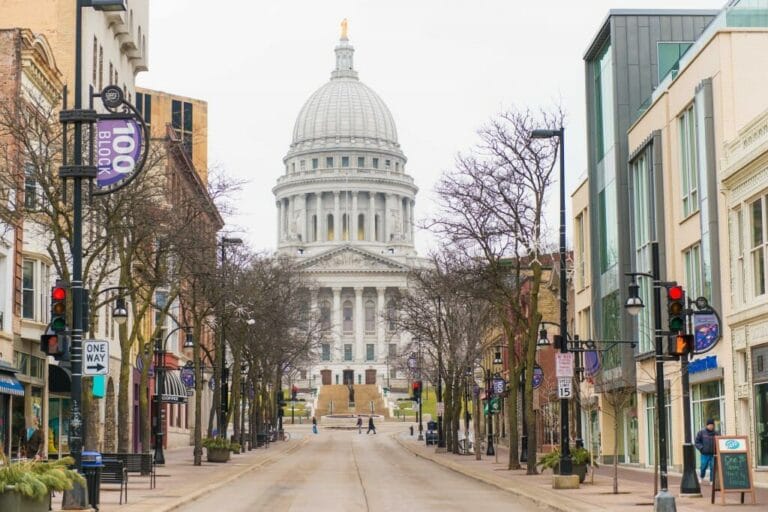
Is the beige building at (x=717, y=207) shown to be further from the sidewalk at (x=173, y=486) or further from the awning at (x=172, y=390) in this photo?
the awning at (x=172, y=390)

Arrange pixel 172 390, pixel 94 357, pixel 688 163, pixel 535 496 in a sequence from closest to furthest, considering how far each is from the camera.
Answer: pixel 94 357 → pixel 535 496 → pixel 688 163 → pixel 172 390

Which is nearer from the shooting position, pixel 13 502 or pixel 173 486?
pixel 13 502

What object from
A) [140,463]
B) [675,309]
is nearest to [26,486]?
[675,309]

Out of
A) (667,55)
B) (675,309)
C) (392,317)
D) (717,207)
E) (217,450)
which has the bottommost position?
(217,450)

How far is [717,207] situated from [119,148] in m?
20.4

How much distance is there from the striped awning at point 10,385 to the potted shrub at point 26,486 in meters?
20.1

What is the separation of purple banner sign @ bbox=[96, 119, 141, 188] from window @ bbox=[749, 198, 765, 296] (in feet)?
57.9

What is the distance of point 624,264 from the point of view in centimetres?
5188

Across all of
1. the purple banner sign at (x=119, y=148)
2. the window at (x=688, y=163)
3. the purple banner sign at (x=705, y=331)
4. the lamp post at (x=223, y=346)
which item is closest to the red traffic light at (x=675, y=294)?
the purple banner sign at (x=705, y=331)

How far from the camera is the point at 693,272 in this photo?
141 ft

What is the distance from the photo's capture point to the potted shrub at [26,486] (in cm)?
2038

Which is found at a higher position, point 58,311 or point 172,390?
point 58,311

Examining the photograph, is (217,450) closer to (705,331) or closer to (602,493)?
(705,331)

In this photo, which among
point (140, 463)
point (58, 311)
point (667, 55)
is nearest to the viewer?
point (58, 311)
